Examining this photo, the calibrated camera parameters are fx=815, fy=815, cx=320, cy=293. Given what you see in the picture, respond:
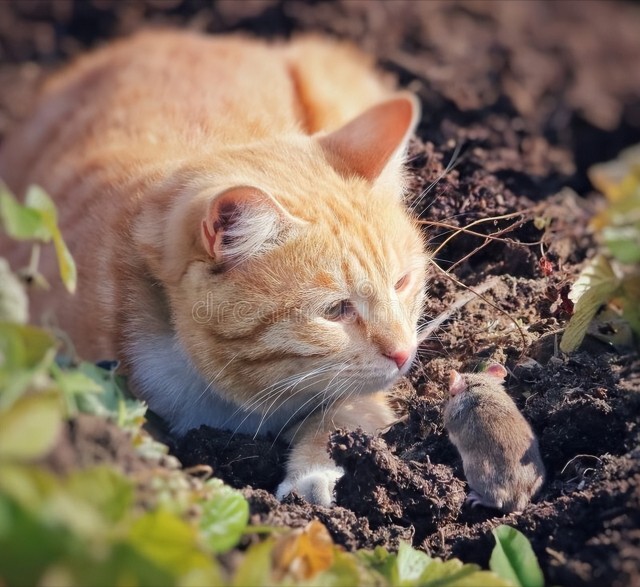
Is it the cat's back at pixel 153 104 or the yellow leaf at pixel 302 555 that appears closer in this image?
the yellow leaf at pixel 302 555

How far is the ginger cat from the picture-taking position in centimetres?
268

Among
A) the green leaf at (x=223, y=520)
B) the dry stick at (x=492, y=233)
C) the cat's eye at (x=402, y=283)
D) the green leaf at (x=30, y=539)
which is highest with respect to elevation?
the green leaf at (x=30, y=539)

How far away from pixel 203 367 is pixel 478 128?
2.36 metres

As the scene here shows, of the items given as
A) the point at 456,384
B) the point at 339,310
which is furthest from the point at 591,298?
the point at 339,310

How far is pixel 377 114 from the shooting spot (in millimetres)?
3102

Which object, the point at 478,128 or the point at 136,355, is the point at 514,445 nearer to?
the point at 136,355

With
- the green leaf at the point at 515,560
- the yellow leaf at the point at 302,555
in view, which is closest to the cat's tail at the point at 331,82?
the green leaf at the point at 515,560

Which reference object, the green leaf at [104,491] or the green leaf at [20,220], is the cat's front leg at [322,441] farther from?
the green leaf at [20,220]

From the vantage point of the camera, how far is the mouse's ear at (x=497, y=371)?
2801 mm

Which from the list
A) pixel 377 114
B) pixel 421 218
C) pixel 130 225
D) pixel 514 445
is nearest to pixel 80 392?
pixel 130 225

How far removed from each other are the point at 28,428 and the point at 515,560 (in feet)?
4.42

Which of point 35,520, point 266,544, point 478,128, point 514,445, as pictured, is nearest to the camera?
point 35,520

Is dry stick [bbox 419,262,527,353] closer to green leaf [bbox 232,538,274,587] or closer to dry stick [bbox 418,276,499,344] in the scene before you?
dry stick [bbox 418,276,499,344]

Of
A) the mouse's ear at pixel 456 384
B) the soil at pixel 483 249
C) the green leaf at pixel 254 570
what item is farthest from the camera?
the mouse's ear at pixel 456 384
